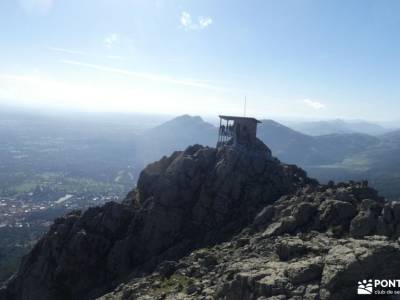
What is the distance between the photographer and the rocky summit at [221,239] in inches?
1567

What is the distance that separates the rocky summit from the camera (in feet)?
131

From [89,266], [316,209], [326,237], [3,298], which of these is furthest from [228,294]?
[3,298]

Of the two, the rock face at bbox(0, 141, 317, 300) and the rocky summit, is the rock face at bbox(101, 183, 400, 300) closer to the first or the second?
the rocky summit

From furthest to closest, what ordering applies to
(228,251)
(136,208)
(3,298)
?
(136,208)
(3,298)
(228,251)

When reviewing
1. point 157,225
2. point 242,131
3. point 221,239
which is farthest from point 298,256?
point 242,131

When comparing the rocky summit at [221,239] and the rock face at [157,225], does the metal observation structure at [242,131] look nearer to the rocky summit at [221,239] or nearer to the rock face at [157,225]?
the rocky summit at [221,239]

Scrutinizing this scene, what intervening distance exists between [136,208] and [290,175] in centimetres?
3358

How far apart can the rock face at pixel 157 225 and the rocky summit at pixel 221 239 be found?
0.21 meters

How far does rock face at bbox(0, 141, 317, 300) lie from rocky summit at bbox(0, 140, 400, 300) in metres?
0.21

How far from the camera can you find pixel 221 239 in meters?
72.8

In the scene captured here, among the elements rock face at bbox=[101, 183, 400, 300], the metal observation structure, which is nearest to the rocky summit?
rock face at bbox=[101, 183, 400, 300]

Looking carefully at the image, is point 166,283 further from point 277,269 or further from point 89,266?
point 89,266

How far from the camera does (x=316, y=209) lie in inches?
2496

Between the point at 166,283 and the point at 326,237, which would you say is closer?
the point at 326,237
